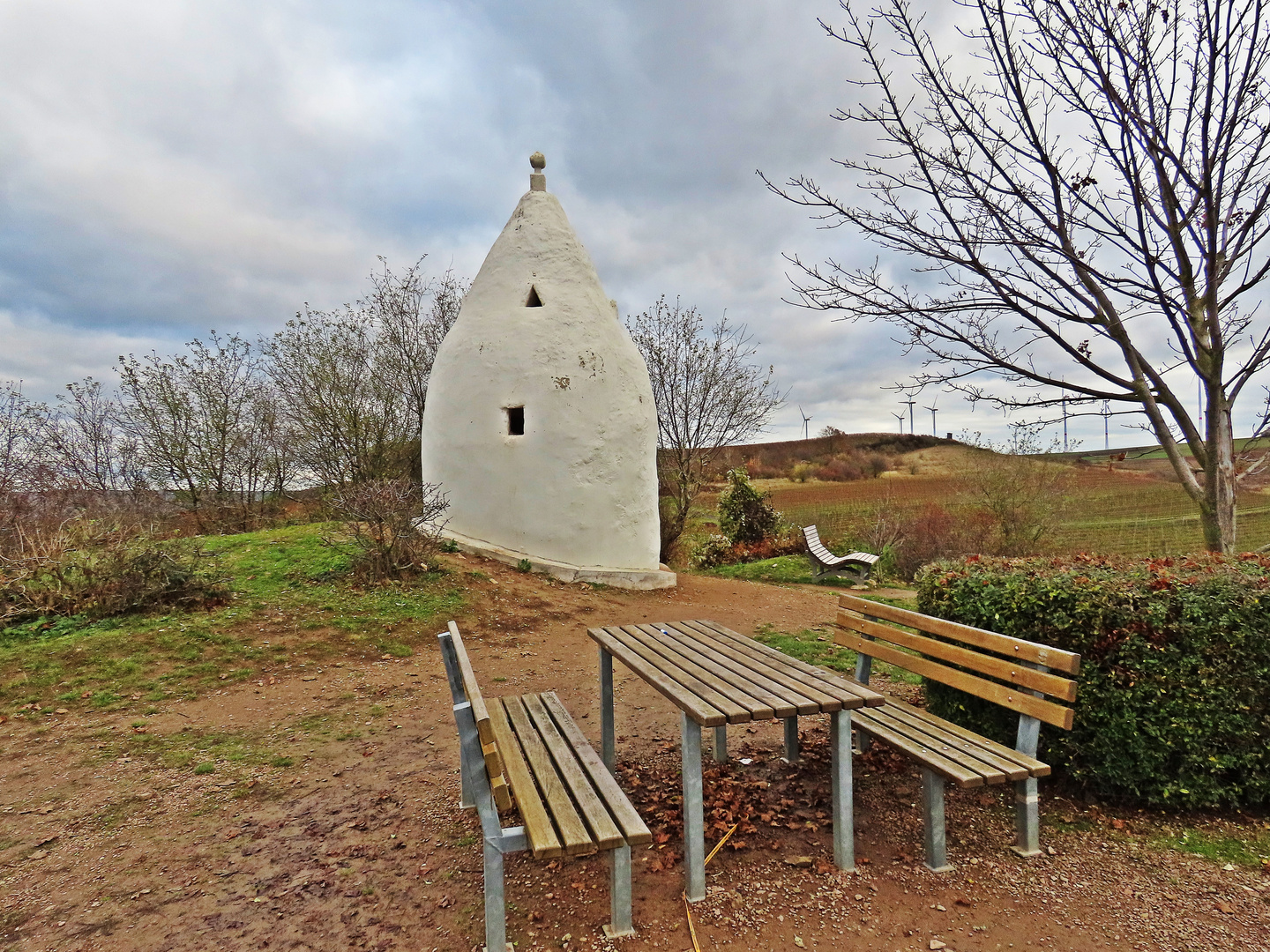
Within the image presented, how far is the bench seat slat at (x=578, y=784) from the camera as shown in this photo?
211 centimetres

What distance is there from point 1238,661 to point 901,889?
186 centimetres

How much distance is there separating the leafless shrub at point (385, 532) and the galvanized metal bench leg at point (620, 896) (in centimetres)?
637

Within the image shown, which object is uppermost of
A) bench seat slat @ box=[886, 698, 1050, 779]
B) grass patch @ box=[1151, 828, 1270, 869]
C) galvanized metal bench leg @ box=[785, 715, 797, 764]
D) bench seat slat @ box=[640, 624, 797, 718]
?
bench seat slat @ box=[640, 624, 797, 718]

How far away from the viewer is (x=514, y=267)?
10688 millimetres

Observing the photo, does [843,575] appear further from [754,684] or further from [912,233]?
[754,684]

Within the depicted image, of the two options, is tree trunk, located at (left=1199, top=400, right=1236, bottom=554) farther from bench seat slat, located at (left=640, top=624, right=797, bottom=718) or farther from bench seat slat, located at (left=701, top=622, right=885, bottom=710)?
bench seat slat, located at (left=640, top=624, right=797, bottom=718)

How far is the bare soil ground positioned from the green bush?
1131 centimetres

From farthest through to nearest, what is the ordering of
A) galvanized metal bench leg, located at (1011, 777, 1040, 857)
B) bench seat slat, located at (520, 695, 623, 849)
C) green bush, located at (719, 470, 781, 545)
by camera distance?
green bush, located at (719, 470, 781, 545)
galvanized metal bench leg, located at (1011, 777, 1040, 857)
bench seat slat, located at (520, 695, 623, 849)

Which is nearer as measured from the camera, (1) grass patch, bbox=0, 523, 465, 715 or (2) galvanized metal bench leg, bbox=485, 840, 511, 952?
(2) galvanized metal bench leg, bbox=485, 840, 511, 952

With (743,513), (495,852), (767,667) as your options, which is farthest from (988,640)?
(743,513)

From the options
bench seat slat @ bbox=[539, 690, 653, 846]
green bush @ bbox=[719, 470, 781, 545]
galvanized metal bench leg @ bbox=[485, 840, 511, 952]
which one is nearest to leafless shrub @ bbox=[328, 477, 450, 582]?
bench seat slat @ bbox=[539, 690, 653, 846]

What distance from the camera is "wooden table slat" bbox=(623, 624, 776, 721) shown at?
2531 millimetres

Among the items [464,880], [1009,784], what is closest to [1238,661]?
[1009,784]

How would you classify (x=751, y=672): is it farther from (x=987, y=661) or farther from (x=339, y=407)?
(x=339, y=407)
